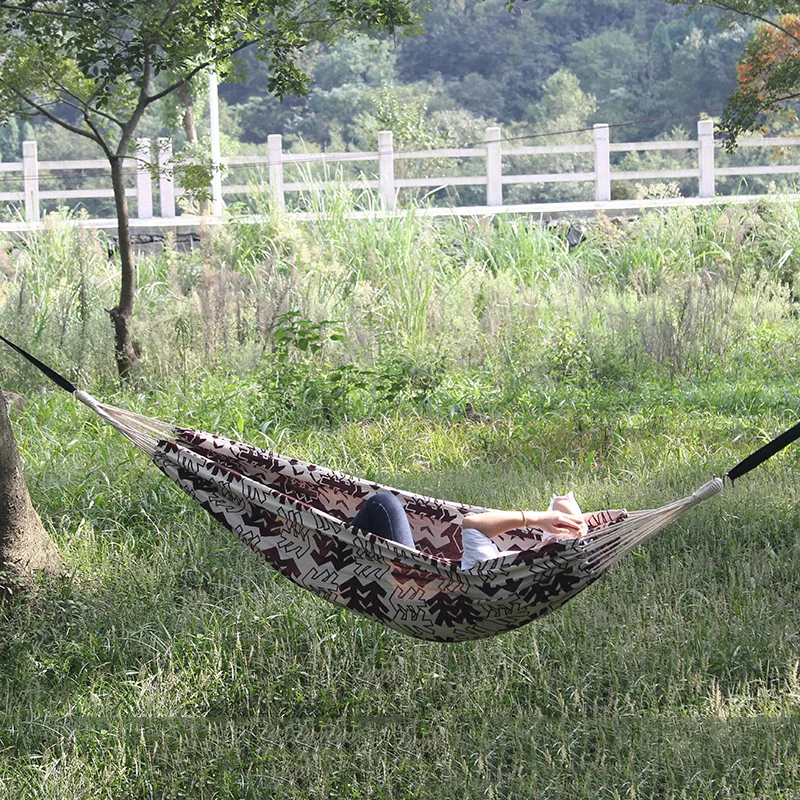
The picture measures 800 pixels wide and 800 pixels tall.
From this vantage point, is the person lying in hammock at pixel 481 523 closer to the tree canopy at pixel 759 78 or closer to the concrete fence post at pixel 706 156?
the tree canopy at pixel 759 78

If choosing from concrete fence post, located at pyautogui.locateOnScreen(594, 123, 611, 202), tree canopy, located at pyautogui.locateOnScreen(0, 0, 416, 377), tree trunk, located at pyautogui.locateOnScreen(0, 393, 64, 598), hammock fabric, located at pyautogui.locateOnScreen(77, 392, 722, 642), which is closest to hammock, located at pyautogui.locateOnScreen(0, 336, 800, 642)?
hammock fabric, located at pyautogui.locateOnScreen(77, 392, 722, 642)

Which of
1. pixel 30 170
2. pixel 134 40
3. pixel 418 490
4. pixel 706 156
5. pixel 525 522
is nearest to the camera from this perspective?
pixel 525 522

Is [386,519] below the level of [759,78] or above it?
below

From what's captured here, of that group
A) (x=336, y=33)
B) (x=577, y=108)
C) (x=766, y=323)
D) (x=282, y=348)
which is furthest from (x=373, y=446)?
(x=577, y=108)

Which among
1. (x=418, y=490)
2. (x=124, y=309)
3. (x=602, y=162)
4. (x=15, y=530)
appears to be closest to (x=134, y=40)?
(x=124, y=309)

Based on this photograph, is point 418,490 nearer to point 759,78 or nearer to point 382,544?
point 382,544

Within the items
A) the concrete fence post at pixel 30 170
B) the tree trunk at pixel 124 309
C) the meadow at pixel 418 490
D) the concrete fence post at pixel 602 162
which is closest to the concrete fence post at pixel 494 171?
the concrete fence post at pixel 602 162

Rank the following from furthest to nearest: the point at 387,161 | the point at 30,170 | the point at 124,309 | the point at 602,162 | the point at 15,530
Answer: the point at 602,162
the point at 30,170
the point at 387,161
the point at 124,309
the point at 15,530

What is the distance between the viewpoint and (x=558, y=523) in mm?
2699

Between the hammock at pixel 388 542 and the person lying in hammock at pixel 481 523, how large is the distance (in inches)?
1.8

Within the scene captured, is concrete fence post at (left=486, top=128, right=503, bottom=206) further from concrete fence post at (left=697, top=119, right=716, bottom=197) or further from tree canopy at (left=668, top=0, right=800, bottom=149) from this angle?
tree canopy at (left=668, top=0, right=800, bottom=149)

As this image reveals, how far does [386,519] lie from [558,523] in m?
0.45

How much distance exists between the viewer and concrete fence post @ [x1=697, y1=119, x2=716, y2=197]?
13.6 metres

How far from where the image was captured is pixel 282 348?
5547 mm
